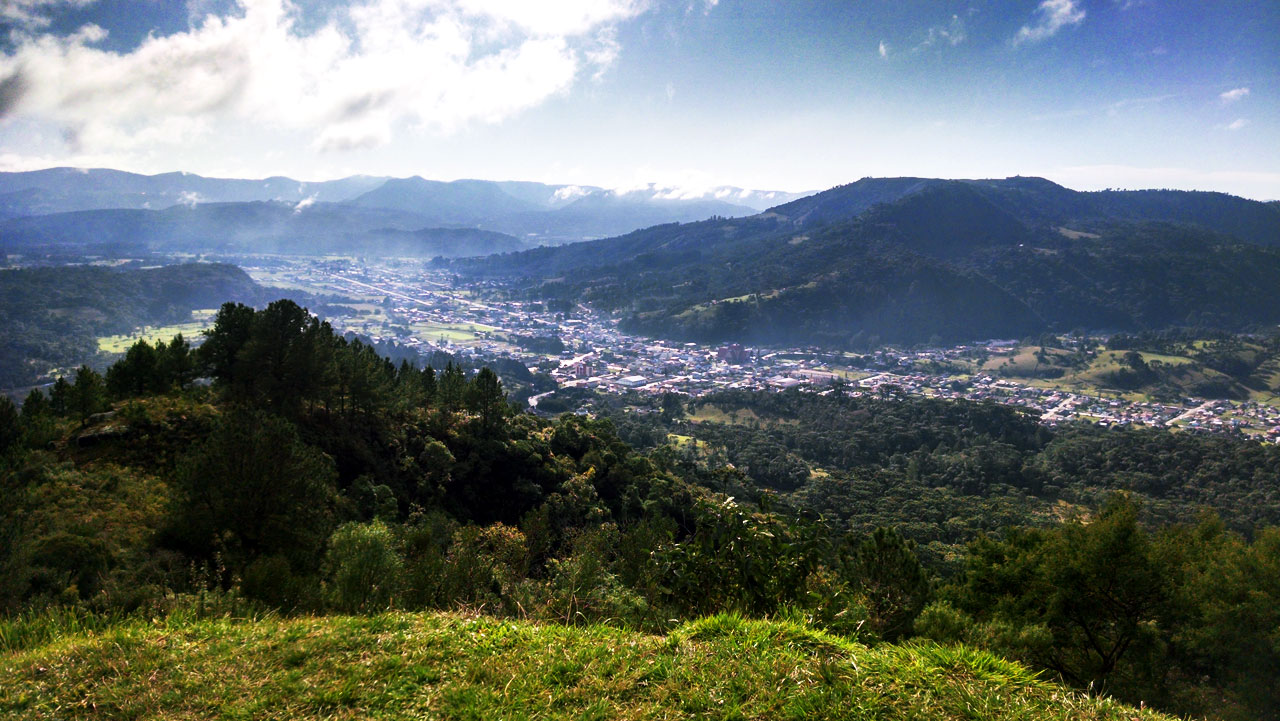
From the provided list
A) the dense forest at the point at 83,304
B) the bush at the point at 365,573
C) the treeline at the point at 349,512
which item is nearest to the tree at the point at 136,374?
the treeline at the point at 349,512

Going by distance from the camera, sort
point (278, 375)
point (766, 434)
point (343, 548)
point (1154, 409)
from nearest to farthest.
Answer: point (343, 548) < point (278, 375) < point (766, 434) < point (1154, 409)

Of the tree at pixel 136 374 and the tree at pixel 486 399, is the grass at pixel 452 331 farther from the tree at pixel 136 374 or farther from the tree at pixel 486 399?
the tree at pixel 136 374

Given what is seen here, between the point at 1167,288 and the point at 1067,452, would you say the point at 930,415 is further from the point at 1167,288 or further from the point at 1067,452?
the point at 1167,288

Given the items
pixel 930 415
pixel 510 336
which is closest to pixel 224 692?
pixel 930 415

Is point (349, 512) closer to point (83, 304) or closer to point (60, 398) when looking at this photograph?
point (60, 398)

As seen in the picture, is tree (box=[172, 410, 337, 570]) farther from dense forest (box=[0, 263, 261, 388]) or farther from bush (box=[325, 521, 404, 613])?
dense forest (box=[0, 263, 261, 388])

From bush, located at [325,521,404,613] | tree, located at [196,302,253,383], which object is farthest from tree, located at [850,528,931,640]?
tree, located at [196,302,253,383]
